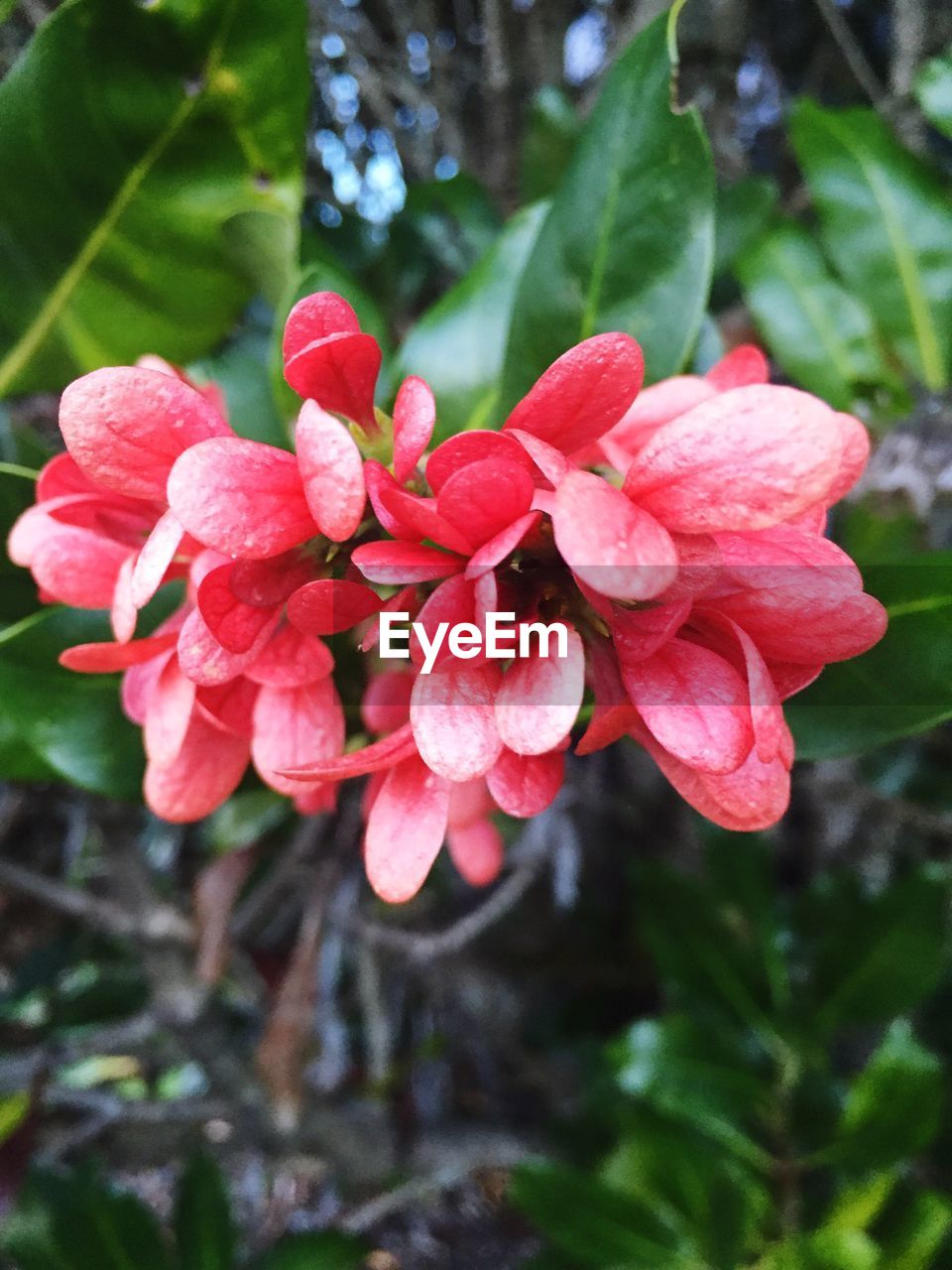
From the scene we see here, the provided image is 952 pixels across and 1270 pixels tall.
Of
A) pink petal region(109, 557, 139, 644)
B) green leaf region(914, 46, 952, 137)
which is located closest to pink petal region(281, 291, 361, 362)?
pink petal region(109, 557, 139, 644)

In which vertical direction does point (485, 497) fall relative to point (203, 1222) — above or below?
above

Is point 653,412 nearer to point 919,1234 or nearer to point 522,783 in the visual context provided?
point 522,783

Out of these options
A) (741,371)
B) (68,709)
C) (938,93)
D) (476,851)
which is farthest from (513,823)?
(938,93)

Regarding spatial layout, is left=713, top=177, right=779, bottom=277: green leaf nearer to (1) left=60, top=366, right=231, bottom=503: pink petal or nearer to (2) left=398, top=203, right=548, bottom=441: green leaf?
(2) left=398, top=203, right=548, bottom=441: green leaf

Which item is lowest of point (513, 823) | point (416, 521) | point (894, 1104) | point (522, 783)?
point (894, 1104)

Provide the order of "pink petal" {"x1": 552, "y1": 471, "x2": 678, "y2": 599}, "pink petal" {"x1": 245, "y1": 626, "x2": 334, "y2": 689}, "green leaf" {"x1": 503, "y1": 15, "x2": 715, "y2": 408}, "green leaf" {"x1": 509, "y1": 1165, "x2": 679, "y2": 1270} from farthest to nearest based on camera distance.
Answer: "green leaf" {"x1": 509, "y1": 1165, "x2": 679, "y2": 1270} < "green leaf" {"x1": 503, "y1": 15, "x2": 715, "y2": 408} < "pink petal" {"x1": 245, "y1": 626, "x2": 334, "y2": 689} < "pink petal" {"x1": 552, "y1": 471, "x2": 678, "y2": 599}

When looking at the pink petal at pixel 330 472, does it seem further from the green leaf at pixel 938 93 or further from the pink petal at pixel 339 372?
the green leaf at pixel 938 93

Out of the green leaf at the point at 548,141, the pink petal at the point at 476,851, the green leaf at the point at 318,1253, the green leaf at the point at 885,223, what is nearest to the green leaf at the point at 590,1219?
the green leaf at the point at 318,1253

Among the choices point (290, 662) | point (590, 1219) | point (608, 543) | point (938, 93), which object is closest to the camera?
point (608, 543)
